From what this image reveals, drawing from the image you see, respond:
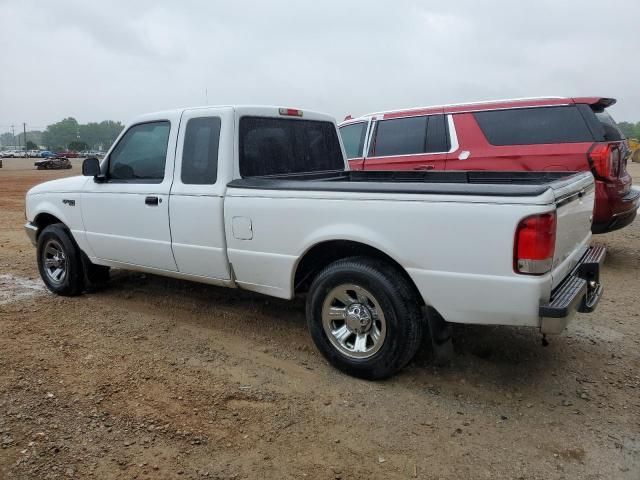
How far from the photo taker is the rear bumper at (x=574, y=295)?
291 centimetres

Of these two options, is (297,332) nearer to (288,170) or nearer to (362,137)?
(288,170)

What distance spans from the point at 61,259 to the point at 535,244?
15.6 ft

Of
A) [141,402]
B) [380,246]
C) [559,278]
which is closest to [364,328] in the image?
[380,246]

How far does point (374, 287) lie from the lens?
3404 mm

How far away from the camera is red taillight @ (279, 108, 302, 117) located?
184 inches

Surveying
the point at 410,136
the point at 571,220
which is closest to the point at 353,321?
the point at 571,220

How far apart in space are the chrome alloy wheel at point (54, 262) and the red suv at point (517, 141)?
3975 mm

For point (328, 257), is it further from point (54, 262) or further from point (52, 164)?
point (52, 164)

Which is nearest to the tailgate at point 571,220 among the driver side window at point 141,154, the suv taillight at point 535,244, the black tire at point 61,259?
the suv taillight at point 535,244

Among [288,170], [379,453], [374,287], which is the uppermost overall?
[288,170]

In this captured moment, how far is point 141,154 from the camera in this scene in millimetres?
4836

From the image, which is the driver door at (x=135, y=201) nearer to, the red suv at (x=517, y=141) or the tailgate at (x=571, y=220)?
the tailgate at (x=571, y=220)

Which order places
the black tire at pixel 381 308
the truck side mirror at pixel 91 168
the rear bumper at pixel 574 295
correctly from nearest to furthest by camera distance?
the rear bumper at pixel 574 295 < the black tire at pixel 381 308 < the truck side mirror at pixel 91 168

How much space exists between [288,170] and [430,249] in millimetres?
1873
